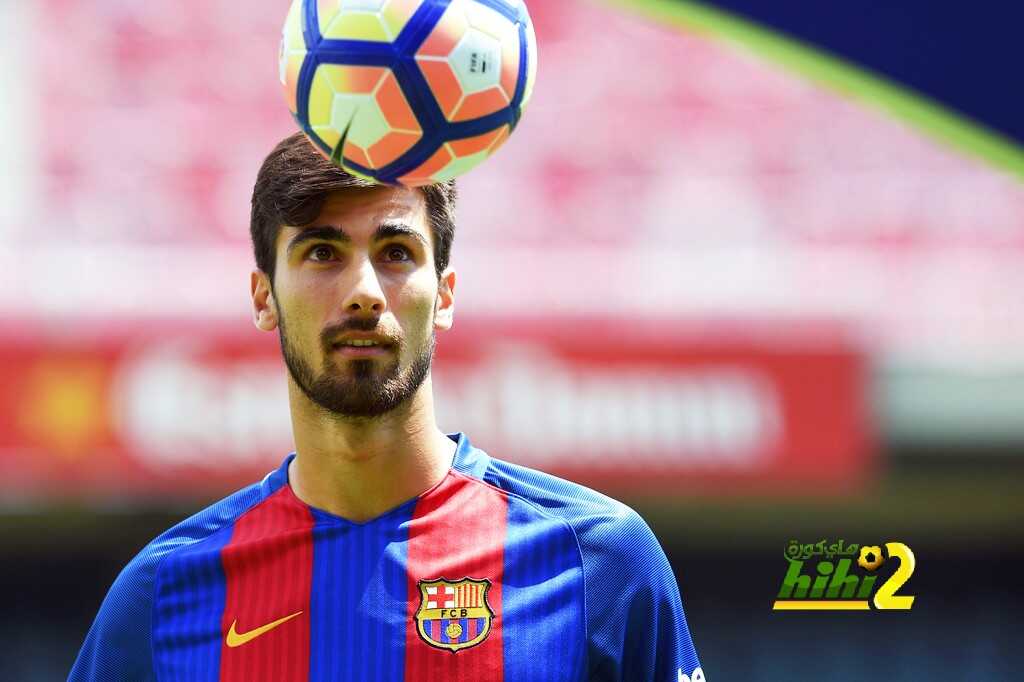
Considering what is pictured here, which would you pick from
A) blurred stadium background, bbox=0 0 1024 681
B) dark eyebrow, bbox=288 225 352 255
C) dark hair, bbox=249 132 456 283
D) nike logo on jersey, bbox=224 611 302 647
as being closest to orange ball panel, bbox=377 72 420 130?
dark hair, bbox=249 132 456 283

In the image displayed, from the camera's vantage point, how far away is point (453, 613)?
10.2 ft

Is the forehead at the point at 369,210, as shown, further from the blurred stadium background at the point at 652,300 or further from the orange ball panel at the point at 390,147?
the blurred stadium background at the point at 652,300

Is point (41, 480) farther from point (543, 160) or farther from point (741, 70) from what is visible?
point (741, 70)

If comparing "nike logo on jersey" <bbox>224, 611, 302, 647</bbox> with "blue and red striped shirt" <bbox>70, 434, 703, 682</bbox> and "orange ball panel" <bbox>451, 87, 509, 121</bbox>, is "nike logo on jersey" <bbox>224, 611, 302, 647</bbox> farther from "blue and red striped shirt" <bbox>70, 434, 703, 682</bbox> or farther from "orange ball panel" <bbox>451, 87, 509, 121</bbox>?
"orange ball panel" <bbox>451, 87, 509, 121</bbox>

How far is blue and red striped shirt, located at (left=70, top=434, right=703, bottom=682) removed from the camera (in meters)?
3.09

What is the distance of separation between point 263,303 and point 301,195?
0.96ft

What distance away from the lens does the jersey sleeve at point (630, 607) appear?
3.13m

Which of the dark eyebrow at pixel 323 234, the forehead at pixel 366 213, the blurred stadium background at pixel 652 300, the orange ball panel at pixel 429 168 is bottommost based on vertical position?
the blurred stadium background at pixel 652 300

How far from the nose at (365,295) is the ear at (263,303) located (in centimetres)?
25

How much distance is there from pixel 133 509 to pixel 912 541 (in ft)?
18.3

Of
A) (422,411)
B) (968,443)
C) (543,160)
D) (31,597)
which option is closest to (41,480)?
(31,597)

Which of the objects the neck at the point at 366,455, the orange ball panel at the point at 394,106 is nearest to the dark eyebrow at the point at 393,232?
the orange ball panel at the point at 394,106

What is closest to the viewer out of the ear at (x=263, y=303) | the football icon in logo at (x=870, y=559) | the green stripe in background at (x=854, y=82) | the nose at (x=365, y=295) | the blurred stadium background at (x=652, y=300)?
the nose at (x=365, y=295)

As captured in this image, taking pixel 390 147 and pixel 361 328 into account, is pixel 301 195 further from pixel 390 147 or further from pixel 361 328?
pixel 361 328
